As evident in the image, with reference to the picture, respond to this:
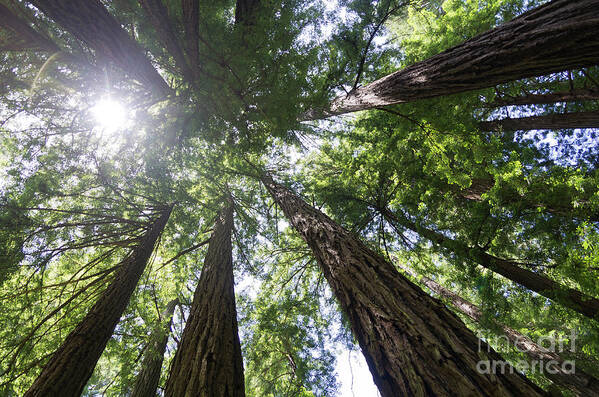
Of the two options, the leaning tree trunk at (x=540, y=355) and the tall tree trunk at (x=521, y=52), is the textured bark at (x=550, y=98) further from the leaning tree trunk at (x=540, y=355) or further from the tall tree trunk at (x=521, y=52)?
the leaning tree trunk at (x=540, y=355)

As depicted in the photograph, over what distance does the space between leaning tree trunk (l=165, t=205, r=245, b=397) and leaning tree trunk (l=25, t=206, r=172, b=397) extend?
1.46 meters

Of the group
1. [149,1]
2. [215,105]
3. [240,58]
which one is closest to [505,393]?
[240,58]

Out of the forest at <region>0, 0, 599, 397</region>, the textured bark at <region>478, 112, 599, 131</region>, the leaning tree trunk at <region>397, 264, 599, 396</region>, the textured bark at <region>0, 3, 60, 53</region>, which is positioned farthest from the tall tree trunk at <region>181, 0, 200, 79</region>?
the textured bark at <region>478, 112, 599, 131</region>

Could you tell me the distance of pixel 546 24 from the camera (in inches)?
70.7

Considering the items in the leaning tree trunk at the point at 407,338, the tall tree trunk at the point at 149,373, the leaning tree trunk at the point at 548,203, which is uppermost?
the leaning tree trunk at the point at 548,203

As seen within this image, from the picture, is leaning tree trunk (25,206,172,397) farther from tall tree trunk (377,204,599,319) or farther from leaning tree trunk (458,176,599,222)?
leaning tree trunk (458,176,599,222)

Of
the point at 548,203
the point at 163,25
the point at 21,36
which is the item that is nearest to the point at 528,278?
the point at 548,203

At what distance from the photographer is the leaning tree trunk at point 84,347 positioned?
2.68 m

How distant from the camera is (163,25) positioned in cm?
277

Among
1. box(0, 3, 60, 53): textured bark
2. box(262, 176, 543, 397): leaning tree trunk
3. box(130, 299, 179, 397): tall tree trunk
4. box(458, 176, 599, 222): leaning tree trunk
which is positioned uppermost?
box(0, 3, 60, 53): textured bark

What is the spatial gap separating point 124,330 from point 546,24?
7.37m

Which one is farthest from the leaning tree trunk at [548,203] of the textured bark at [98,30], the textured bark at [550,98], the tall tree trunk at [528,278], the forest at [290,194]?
the textured bark at [98,30]

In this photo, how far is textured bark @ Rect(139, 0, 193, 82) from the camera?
2672 millimetres

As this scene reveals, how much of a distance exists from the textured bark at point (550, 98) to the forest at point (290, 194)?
0.04m
